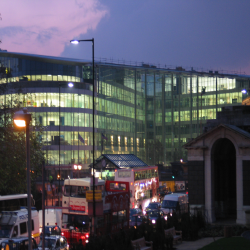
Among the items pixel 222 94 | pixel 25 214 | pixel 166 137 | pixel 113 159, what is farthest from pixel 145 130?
pixel 25 214

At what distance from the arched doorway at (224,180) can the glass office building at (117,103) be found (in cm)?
4345

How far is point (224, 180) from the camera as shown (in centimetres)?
3297

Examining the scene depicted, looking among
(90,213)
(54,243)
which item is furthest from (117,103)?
Answer: (54,243)

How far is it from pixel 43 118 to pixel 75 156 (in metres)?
10.2

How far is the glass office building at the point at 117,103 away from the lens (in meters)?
83.7

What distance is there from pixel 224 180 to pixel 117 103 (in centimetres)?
6126

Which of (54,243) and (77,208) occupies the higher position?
(77,208)

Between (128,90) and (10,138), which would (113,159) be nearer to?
(10,138)

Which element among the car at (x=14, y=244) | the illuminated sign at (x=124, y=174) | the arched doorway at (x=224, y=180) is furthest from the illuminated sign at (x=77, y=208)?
A: the illuminated sign at (x=124, y=174)

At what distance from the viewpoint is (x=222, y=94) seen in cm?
10244

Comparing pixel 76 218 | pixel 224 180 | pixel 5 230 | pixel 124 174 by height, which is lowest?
pixel 5 230

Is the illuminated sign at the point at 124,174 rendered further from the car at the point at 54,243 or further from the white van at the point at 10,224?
the car at the point at 54,243

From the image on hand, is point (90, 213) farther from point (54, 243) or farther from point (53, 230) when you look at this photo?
point (54, 243)

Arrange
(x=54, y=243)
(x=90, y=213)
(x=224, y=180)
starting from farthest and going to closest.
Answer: (x=224, y=180) < (x=90, y=213) < (x=54, y=243)
